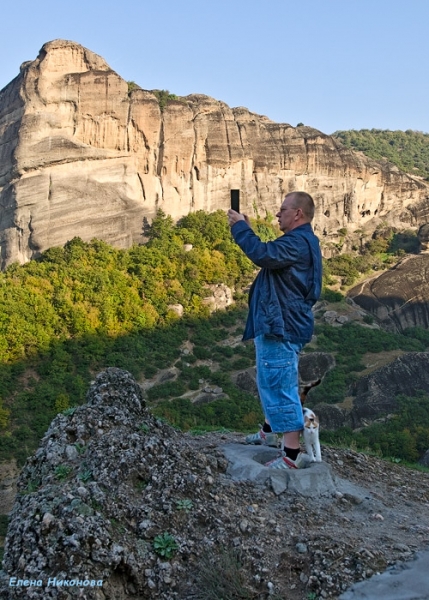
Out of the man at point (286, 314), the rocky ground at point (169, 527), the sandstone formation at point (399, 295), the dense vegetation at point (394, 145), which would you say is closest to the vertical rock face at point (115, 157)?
the sandstone formation at point (399, 295)

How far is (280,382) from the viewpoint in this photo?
4797 millimetres

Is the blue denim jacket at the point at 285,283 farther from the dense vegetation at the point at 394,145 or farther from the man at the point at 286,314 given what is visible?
the dense vegetation at the point at 394,145

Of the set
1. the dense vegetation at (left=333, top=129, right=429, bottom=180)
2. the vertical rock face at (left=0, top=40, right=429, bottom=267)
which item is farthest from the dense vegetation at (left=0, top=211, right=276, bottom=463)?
the dense vegetation at (left=333, top=129, right=429, bottom=180)

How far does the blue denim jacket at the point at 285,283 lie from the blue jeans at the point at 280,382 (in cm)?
10

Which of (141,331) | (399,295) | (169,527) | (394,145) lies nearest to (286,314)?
(169,527)

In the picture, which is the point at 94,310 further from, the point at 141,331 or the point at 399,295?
the point at 399,295

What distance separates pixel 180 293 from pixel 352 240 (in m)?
15.3

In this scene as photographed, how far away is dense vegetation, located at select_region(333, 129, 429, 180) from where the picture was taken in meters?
62.5

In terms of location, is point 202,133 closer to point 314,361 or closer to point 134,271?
point 134,271

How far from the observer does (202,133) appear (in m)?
38.5

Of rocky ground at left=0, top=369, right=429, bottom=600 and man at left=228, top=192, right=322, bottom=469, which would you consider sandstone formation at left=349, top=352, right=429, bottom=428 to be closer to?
rocky ground at left=0, top=369, right=429, bottom=600

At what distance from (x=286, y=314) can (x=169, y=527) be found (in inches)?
69.1

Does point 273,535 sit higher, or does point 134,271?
point 134,271

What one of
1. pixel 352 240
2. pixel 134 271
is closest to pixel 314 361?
pixel 134 271
